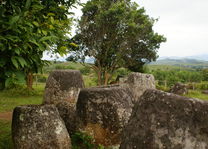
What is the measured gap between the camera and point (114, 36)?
67.3ft

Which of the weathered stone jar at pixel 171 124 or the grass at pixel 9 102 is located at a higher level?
the weathered stone jar at pixel 171 124

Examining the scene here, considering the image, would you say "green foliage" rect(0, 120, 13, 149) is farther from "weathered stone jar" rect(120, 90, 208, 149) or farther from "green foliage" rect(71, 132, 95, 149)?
"weathered stone jar" rect(120, 90, 208, 149)

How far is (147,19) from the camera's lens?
2180 cm

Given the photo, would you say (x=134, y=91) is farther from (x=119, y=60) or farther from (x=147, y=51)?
(x=147, y=51)

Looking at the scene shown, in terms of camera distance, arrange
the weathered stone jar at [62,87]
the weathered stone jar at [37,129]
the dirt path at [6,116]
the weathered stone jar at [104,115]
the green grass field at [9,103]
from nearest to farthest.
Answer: the weathered stone jar at [37,129], the weathered stone jar at [104,115], the green grass field at [9,103], the weathered stone jar at [62,87], the dirt path at [6,116]

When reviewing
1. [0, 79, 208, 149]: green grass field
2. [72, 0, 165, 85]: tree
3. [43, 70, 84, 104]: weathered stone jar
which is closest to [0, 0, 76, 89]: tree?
[0, 79, 208, 149]: green grass field

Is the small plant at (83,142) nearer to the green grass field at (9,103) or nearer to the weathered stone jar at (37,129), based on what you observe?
the weathered stone jar at (37,129)

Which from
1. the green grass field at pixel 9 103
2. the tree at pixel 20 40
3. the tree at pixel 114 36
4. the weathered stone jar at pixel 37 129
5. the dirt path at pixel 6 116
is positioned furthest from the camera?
the tree at pixel 114 36

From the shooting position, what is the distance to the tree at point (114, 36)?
19422 mm

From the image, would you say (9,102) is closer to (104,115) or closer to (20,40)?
(104,115)

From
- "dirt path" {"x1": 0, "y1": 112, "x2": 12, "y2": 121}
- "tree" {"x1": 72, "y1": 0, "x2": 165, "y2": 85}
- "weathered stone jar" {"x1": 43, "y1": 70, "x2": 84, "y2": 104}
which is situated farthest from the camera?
"tree" {"x1": 72, "y1": 0, "x2": 165, "y2": 85}

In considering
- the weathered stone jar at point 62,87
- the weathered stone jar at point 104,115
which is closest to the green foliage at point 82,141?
the weathered stone jar at point 104,115

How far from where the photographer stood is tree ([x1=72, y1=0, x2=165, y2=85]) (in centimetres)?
1942

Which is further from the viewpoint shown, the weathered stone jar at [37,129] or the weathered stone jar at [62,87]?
the weathered stone jar at [62,87]
